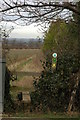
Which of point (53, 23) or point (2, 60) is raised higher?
point (53, 23)

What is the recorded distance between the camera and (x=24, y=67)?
7828mm

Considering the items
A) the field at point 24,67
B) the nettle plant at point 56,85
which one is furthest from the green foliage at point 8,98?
the nettle plant at point 56,85

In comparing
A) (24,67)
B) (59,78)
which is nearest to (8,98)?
(24,67)

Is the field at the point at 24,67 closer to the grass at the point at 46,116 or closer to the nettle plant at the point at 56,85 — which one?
the nettle plant at the point at 56,85

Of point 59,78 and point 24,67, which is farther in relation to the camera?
point 24,67

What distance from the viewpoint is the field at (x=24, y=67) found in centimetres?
739

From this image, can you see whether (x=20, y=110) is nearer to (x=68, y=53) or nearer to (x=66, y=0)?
(x=68, y=53)

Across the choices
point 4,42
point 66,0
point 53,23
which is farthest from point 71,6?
point 4,42

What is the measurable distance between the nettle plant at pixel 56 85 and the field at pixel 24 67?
0.32 m

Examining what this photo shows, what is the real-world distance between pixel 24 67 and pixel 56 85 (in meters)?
1.06

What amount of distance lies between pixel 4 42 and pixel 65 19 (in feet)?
5.06

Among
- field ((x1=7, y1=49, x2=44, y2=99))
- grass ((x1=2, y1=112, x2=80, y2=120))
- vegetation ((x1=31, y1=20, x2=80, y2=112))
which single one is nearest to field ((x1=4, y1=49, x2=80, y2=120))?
field ((x1=7, y1=49, x2=44, y2=99))

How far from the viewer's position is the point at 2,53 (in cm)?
737

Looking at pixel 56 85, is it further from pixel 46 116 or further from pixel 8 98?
pixel 8 98
